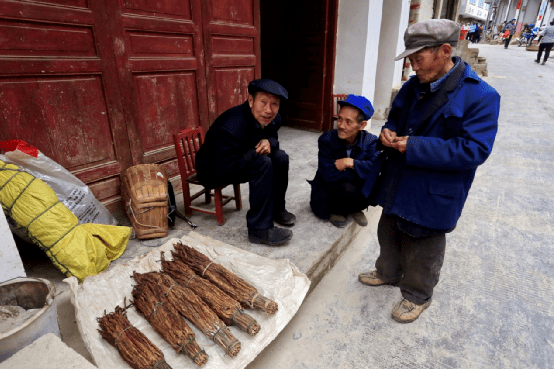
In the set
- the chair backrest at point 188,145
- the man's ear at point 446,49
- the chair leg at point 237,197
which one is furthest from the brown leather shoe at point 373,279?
the chair backrest at point 188,145

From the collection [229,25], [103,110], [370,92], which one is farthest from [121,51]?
[370,92]

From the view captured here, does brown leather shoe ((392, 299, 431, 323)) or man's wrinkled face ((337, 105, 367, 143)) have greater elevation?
man's wrinkled face ((337, 105, 367, 143))

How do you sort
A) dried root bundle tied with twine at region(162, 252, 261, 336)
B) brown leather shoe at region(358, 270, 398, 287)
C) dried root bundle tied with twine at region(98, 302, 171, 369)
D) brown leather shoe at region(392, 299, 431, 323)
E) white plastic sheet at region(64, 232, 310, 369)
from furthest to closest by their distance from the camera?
brown leather shoe at region(358, 270, 398, 287)
brown leather shoe at region(392, 299, 431, 323)
dried root bundle tied with twine at region(162, 252, 261, 336)
white plastic sheet at region(64, 232, 310, 369)
dried root bundle tied with twine at region(98, 302, 171, 369)

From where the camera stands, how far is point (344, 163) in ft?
9.84

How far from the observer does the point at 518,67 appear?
60.1 ft

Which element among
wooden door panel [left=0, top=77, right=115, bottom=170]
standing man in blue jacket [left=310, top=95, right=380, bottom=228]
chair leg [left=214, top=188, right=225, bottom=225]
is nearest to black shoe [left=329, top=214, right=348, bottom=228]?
standing man in blue jacket [left=310, top=95, right=380, bottom=228]

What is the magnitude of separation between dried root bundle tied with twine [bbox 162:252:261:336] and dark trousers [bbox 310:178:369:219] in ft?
5.06

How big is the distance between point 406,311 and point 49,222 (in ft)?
9.10

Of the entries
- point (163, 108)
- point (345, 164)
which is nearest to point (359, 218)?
point (345, 164)

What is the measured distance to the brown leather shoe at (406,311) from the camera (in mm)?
2318

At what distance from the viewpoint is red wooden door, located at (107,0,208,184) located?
3.25 meters

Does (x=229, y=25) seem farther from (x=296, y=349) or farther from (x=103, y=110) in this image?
(x=296, y=349)

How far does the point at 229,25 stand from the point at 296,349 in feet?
13.7

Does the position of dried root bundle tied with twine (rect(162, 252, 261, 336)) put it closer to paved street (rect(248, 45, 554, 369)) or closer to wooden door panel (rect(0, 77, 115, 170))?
paved street (rect(248, 45, 554, 369))
